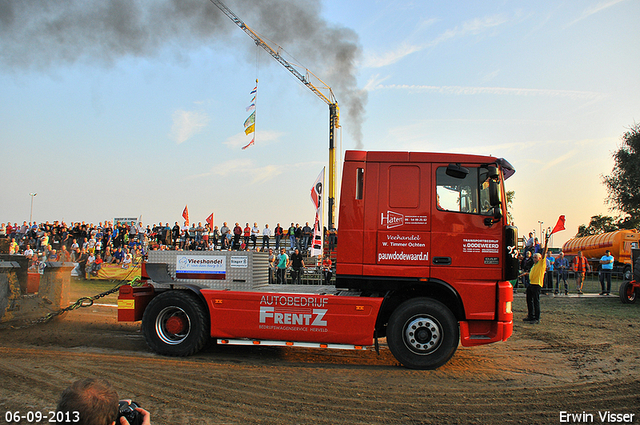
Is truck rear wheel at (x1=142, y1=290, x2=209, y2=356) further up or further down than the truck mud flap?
further down

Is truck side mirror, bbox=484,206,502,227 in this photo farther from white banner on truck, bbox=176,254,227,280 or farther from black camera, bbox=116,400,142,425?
black camera, bbox=116,400,142,425

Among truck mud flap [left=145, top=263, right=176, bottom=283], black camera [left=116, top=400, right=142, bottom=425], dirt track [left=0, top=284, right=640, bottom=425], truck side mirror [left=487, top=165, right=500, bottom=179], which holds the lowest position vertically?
dirt track [left=0, top=284, right=640, bottom=425]

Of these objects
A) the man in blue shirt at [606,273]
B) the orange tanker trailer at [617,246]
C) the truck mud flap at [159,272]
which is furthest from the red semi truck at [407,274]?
the orange tanker trailer at [617,246]

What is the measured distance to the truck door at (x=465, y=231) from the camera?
658cm

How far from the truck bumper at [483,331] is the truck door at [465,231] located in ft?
2.11

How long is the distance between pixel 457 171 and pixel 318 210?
11249 millimetres

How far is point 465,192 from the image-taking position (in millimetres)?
6707

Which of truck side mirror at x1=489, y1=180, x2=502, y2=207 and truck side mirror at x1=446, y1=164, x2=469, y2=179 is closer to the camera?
truck side mirror at x1=489, y1=180, x2=502, y2=207

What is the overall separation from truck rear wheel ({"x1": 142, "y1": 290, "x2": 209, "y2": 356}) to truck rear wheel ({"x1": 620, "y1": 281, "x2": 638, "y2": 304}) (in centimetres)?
1482

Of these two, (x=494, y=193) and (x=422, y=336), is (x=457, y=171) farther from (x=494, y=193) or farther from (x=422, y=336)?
(x=422, y=336)

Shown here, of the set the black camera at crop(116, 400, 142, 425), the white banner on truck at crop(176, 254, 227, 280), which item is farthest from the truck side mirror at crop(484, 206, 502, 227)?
the black camera at crop(116, 400, 142, 425)

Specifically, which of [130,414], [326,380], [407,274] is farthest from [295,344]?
[130,414]

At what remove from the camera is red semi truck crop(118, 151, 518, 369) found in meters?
6.57

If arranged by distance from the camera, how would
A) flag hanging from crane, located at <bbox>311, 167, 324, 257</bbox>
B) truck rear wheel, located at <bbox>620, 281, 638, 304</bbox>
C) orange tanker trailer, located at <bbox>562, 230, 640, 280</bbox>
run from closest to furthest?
1. truck rear wheel, located at <bbox>620, 281, 638, 304</bbox>
2. flag hanging from crane, located at <bbox>311, 167, 324, 257</bbox>
3. orange tanker trailer, located at <bbox>562, 230, 640, 280</bbox>
